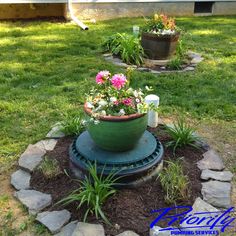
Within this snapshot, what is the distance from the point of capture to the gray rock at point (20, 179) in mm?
3157

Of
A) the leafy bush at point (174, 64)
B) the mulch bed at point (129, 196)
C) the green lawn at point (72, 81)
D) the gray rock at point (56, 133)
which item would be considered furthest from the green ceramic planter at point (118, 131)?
the leafy bush at point (174, 64)

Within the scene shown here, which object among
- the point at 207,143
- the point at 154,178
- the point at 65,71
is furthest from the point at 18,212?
the point at 65,71

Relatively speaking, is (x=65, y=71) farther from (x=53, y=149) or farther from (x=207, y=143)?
(x=207, y=143)

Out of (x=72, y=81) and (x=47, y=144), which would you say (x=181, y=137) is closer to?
(x=47, y=144)

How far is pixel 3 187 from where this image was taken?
3.17 meters

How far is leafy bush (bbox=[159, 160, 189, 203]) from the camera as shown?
9.63 feet

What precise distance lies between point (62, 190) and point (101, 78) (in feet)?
3.04

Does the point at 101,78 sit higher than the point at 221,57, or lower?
higher

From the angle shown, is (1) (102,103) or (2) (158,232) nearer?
(2) (158,232)

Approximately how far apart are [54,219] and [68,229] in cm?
14

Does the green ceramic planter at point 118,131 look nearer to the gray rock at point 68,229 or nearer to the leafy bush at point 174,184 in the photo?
the leafy bush at point 174,184

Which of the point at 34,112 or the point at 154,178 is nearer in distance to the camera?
the point at 154,178

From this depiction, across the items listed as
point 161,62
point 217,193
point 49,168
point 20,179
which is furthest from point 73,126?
point 161,62

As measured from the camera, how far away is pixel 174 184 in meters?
2.96
